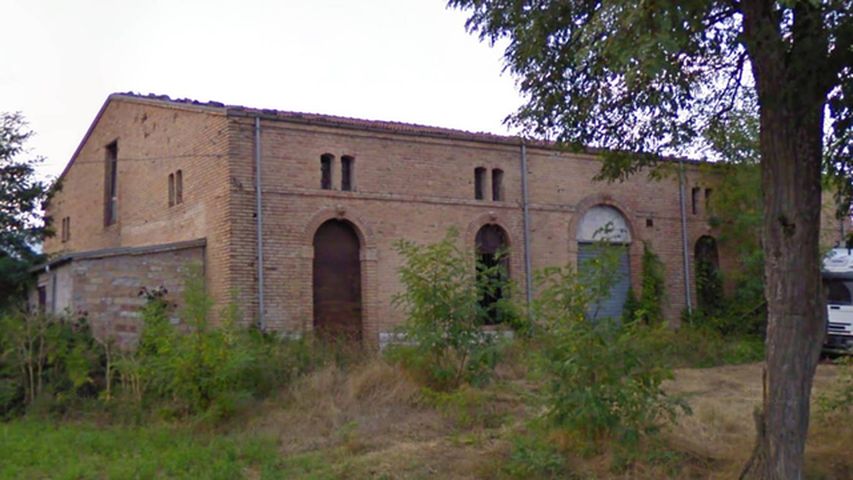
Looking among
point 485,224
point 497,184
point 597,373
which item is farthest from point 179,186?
point 597,373

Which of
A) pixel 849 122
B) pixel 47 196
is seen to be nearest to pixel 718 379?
pixel 849 122

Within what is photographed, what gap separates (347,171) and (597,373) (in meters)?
12.0

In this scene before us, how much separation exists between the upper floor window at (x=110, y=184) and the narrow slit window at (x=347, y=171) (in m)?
7.79

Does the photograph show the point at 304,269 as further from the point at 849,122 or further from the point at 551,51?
the point at 849,122

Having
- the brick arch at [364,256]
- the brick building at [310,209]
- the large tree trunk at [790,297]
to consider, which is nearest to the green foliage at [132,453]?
the large tree trunk at [790,297]

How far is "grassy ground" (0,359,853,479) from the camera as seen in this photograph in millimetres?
9383

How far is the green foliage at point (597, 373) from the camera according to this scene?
9.13 m

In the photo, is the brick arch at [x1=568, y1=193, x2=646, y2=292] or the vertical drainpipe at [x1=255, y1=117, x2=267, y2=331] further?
the brick arch at [x1=568, y1=193, x2=646, y2=292]

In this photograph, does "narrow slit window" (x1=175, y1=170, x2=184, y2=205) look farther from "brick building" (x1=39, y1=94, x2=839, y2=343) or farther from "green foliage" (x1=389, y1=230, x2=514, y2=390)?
"green foliage" (x1=389, y1=230, x2=514, y2=390)

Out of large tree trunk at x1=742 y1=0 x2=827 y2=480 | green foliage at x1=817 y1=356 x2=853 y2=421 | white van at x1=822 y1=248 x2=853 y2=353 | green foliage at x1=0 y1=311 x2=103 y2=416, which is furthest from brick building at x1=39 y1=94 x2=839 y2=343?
large tree trunk at x1=742 y1=0 x2=827 y2=480

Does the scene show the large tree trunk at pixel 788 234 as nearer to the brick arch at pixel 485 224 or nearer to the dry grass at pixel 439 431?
the dry grass at pixel 439 431

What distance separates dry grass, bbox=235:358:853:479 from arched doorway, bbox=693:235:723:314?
10859mm

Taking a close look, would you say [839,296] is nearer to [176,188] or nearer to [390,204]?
[390,204]

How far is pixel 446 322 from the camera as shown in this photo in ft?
41.8
